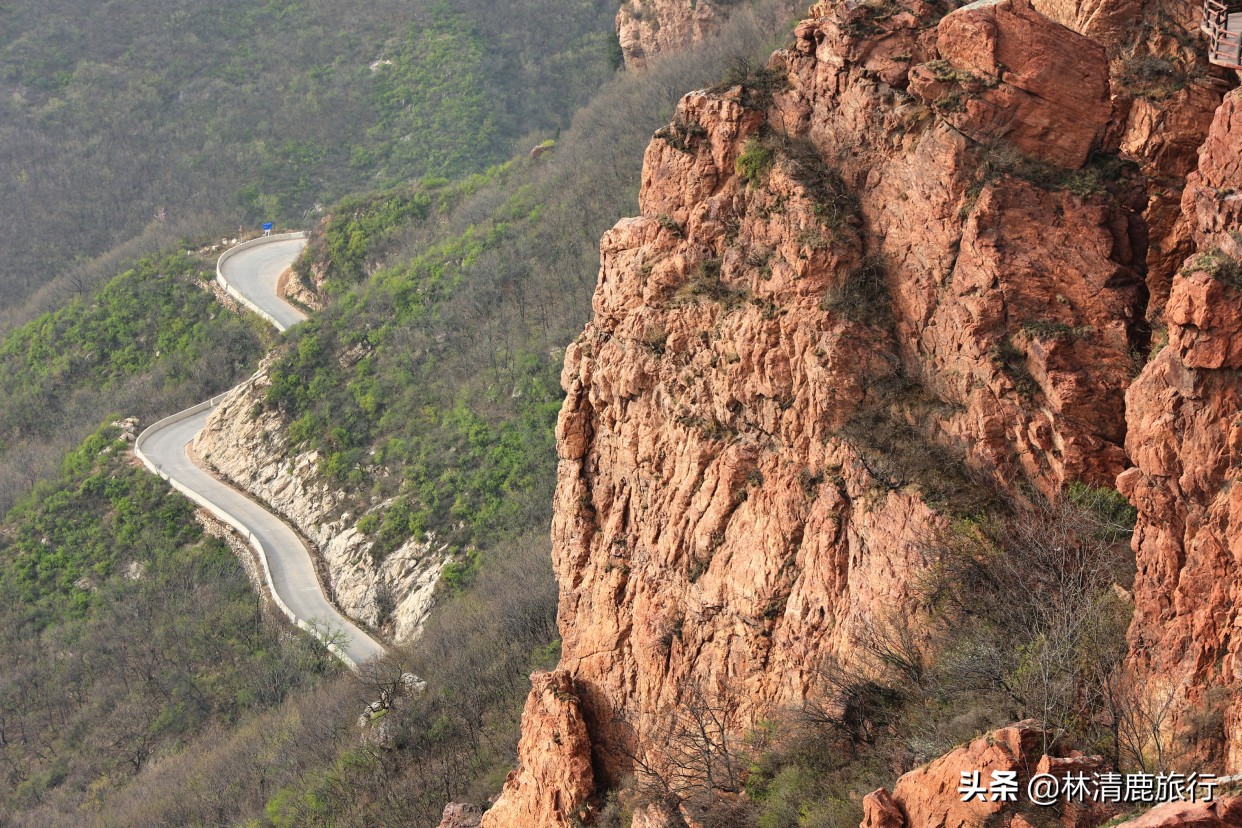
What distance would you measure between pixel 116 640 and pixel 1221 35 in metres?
58.6

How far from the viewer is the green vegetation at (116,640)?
59031mm

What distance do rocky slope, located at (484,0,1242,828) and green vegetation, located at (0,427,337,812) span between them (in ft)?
115

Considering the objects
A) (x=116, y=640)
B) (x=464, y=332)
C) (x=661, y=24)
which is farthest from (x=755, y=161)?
(x=661, y=24)

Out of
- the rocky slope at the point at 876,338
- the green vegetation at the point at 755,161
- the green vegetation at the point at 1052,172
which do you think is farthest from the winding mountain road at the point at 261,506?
the green vegetation at the point at 1052,172

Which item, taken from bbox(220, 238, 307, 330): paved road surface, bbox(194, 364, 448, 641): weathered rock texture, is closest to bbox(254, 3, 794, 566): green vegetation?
bbox(194, 364, 448, 641): weathered rock texture

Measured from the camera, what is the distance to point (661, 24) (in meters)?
89.4

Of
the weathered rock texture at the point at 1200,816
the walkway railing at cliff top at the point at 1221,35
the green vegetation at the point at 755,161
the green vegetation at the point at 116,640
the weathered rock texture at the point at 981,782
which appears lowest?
the green vegetation at the point at 116,640

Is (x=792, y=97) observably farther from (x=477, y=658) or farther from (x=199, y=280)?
(x=199, y=280)

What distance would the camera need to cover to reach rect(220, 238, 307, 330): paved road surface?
286ft

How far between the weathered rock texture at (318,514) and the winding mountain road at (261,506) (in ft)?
2.54

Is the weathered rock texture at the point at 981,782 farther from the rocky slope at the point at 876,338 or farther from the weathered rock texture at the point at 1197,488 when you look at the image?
the rocky slope at the point at 876,338

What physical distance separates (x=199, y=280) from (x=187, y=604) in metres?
34.0

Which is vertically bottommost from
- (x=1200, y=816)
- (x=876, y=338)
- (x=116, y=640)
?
(x=116, y=640)

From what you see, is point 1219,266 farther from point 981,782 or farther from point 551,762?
point 551,762
